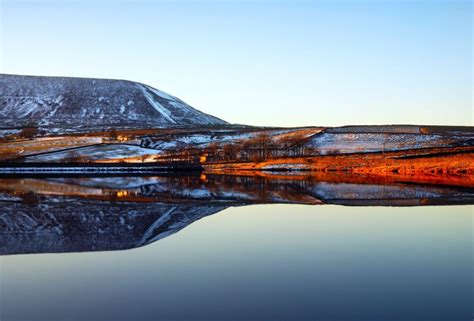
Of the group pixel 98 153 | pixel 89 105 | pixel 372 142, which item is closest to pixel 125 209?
pixel 372 142

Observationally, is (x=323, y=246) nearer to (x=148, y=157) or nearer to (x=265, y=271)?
(x=265, y=271)

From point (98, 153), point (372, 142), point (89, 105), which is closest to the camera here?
point (372, 142)

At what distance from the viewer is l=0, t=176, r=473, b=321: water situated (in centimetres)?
→ 548

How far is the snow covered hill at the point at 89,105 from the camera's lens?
56.5 m

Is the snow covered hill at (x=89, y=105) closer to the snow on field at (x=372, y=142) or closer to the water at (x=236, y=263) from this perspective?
the snow on field at (x=372, y=142)

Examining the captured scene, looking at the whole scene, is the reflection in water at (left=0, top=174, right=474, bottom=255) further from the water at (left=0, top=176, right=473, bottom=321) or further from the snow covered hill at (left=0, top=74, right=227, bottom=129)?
the snow covered hill at (left=0, top=74, right=227, bottom=129)

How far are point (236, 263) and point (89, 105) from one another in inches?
2194

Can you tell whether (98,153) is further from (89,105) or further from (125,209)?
(125,209)

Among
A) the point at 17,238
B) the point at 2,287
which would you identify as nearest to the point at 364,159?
the point at 17,238

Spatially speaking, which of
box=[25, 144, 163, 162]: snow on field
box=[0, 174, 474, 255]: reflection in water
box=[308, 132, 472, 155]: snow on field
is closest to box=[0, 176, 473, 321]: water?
box=[0, 174, 474, 255]: reflection in water

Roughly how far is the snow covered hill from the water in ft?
141

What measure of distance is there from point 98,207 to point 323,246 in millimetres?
7494

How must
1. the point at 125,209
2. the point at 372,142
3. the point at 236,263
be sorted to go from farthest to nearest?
the point at 372,142, the point at 125,209, the point at 236,263

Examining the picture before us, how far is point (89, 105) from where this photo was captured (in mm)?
60438
